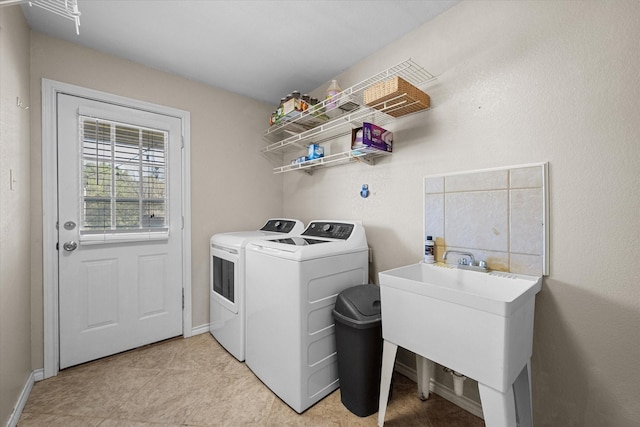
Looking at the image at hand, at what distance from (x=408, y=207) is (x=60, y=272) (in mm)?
2494

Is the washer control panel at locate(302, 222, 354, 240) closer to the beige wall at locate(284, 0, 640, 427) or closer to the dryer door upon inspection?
the dryer door

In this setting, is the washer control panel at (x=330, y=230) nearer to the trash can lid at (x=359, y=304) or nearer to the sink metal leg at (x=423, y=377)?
the trash can lid at (x=359, y=304)

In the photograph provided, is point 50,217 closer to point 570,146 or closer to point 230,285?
point 230,285

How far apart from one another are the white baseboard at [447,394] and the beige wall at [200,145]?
1825 mm

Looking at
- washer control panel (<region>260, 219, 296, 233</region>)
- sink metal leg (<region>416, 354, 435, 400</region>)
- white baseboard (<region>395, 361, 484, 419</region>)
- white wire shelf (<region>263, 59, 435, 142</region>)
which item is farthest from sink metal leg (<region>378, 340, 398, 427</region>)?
white wire shelf (<region>263, 59, 435, 142</region>)

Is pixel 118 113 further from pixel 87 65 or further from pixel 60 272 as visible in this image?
pixel 60 272

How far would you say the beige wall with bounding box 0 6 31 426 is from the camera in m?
1.28

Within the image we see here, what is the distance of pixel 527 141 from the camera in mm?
1301

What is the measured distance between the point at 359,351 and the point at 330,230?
0.92 metres

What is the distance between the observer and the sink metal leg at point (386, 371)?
4.30ft

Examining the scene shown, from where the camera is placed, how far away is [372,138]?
5.64 feet

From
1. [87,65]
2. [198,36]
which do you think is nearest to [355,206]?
[198,36]

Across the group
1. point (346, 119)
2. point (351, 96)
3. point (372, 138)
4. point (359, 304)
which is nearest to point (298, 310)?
point (359, 304)

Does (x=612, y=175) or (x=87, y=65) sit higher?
(x=87, y=65)
